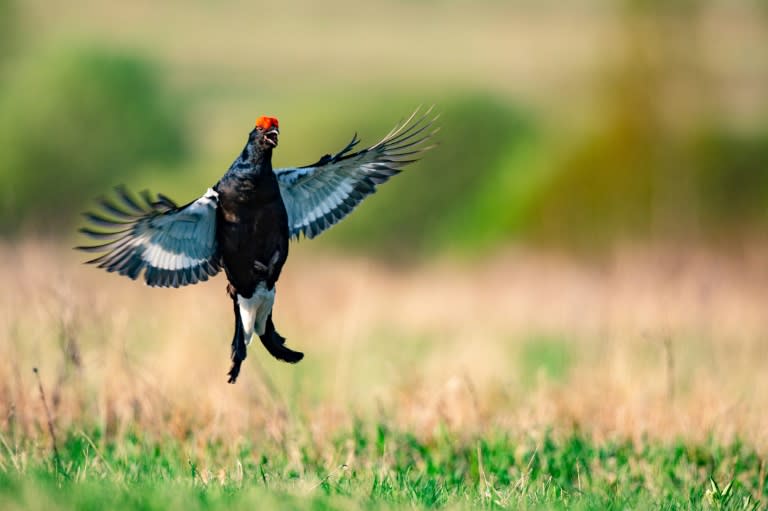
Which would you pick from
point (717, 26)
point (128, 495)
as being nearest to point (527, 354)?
point (128, 495)

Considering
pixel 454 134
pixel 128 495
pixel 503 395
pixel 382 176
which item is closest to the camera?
pixel 128 495

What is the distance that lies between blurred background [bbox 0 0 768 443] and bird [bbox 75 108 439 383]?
1.24 meters

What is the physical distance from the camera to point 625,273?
886 cm

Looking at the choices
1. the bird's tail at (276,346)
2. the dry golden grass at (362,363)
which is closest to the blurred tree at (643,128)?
the dry golden grass at (362,363)

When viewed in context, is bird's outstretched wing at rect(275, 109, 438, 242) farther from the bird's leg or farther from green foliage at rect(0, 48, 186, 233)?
green foliage at rect(0, 48, 186, 233)

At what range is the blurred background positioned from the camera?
670 centimetres

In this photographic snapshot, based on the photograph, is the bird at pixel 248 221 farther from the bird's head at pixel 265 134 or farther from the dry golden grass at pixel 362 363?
the dry golden grass at pixel 362 363

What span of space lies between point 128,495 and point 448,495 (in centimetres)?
136

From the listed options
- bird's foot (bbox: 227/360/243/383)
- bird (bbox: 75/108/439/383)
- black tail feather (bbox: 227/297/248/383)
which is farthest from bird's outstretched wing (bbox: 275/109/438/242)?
bird's foot (bbox: 227/360/243/383)

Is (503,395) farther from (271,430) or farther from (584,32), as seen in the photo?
(584,32)

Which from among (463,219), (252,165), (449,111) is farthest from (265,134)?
(449,111)

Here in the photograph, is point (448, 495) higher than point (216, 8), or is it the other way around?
point (216, 8)

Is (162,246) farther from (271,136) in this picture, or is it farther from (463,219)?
(463,219)

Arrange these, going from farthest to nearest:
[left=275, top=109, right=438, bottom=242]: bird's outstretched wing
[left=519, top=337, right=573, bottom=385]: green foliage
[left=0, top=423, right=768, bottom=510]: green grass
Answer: [left=519, top=337, right=573, bottom=385]: green foliage
[left=275, top=109, right=438, bottom=242]: bird's outstretched wing
[left=0, top=423, right=768, bottom=510]: green grass
